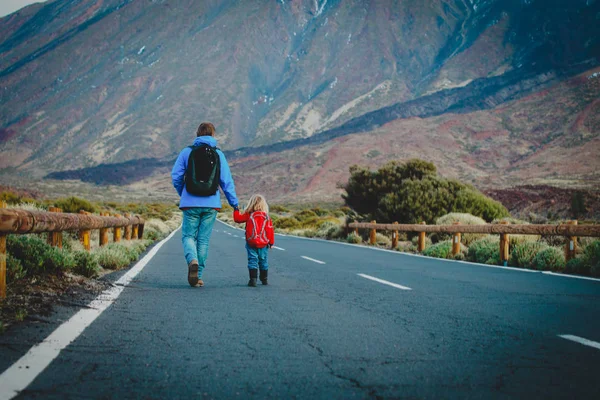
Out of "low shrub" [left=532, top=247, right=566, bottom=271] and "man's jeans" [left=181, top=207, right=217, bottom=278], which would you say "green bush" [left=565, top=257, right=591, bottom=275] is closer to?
"low shrub" [left=532, top=247, right=566, bottom=271]

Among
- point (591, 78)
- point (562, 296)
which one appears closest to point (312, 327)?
point (562, 296)

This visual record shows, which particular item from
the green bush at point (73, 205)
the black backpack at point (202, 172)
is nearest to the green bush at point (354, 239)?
the green bush at point (73, 205)

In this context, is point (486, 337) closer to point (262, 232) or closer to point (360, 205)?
point (262, 232)

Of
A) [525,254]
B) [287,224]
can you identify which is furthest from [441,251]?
[287,224]

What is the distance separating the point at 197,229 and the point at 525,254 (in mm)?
8218

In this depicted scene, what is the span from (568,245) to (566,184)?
6259 centimetres

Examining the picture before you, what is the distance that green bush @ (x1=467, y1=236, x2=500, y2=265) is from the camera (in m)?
13.9

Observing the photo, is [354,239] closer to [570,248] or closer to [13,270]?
[570,248]

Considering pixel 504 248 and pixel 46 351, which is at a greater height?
pixel 504 248

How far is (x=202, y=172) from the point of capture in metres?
8.07

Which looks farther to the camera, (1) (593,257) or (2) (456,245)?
(2) (456,245)

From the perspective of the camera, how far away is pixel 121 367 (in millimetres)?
3783

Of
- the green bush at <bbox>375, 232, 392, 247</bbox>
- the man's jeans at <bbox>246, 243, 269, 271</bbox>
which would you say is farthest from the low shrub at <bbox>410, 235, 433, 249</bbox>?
the man's jeans at <bbox>246, 243, 269, 271</bbox>

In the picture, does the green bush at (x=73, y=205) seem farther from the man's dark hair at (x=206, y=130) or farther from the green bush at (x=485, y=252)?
the man's dark hair at (x=206, y=130)
